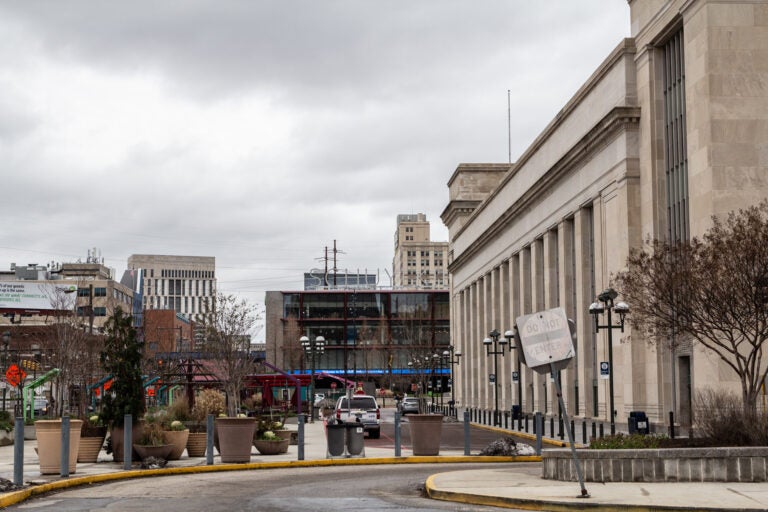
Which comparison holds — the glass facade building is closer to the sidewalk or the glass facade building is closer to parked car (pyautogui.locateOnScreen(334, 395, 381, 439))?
parked car (pyautogui.locateOnScreen(334, 395, 381, 439))

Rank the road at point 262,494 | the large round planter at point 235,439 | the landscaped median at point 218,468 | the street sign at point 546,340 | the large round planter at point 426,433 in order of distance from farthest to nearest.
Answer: the large round planter at point 426,433, the large round planter at point 235,439, the landscaped median at point 218,468, the road at point 262,494, the street sign at point 546,340

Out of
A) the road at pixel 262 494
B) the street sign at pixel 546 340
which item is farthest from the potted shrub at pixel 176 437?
the street sign at pixel 546 340

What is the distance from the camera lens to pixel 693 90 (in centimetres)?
4125

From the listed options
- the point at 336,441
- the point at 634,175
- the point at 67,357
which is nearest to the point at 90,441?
the point at 336,441

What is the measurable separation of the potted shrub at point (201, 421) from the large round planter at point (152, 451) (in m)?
2.35

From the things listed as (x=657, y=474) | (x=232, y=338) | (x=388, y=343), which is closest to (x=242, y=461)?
(x=657, y=474)

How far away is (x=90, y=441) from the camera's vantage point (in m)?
24.8

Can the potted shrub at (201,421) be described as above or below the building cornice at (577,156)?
below

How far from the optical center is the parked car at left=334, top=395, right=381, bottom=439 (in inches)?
1670

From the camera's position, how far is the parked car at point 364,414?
1670 inches

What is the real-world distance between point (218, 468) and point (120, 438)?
9.07ft

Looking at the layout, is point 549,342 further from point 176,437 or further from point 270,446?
point 270,446

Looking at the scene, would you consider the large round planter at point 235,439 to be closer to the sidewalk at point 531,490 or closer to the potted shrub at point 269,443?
the sidewalk at point 531,490

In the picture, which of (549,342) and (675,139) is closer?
(549,342)
